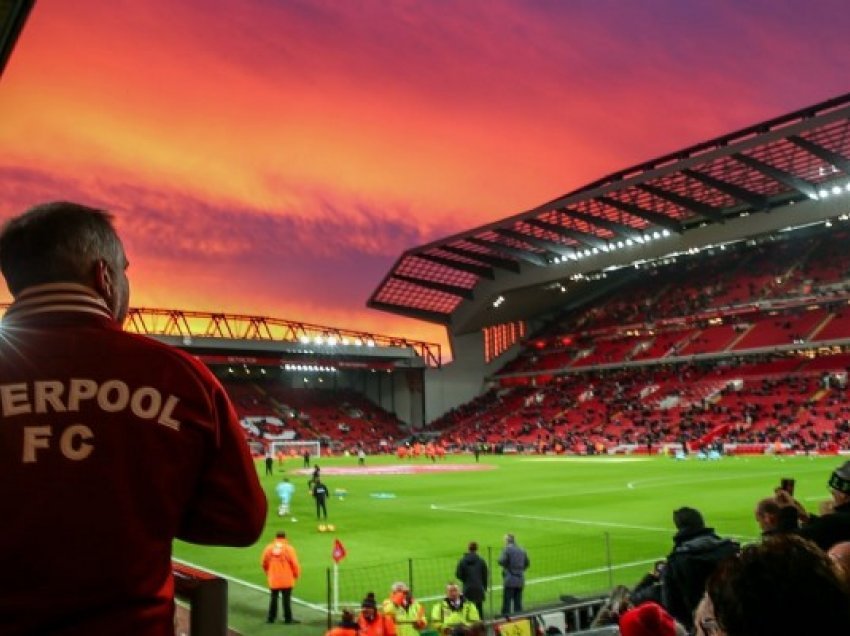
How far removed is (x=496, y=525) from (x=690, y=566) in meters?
17.6

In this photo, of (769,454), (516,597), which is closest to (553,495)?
(516,597)

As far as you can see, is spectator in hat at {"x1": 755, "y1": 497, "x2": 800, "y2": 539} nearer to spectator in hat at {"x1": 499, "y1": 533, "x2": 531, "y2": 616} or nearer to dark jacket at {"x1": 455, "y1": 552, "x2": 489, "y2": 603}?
dark jacket at {"x1": 455, "y1": 552, "x2": 489, "y2": 603}

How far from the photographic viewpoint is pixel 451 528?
22.3m

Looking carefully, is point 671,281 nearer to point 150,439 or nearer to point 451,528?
point 451,528

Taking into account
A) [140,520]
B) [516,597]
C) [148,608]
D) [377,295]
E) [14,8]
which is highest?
[377,295]

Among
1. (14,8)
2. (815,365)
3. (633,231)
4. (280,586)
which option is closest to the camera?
(14,8)

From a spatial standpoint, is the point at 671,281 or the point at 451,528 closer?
the point at 451,528

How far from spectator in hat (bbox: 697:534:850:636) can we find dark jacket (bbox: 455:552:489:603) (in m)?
11.3

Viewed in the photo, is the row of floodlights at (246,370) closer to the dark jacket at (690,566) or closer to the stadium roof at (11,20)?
the stadium roof at (11,20)

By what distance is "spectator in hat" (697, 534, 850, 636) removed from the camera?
70.0 inches

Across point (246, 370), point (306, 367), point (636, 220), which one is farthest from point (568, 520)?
point (246, 370)

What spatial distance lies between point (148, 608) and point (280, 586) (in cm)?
1220

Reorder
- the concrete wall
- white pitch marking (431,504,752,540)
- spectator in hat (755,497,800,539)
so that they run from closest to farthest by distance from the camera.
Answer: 1. spectator in hat (755,497,800,539)
2. white pitch marking (431,504,752,540)
3. the concrete wall

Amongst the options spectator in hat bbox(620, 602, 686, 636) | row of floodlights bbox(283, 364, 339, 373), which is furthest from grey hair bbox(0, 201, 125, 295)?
row of floodlights bbox(283, 364, 339, 373)
